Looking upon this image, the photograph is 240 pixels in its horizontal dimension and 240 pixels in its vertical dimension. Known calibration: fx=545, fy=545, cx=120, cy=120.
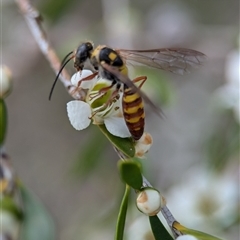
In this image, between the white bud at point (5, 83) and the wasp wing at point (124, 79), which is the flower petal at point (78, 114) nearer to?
the wasp wing at point (124, 79)

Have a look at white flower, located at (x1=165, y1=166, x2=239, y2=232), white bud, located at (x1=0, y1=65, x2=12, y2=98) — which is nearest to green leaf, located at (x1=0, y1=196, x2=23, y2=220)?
white bud, located at (x1=0, y1=65, x2=12, y2=98)

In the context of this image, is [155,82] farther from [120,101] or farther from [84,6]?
[84,6]

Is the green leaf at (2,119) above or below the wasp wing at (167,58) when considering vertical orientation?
above

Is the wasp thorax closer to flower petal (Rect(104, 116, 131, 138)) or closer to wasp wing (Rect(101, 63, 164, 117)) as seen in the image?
wasp wing (Rect(101, 63, 164, 117))

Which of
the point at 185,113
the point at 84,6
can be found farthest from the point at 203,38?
the point at 84,6

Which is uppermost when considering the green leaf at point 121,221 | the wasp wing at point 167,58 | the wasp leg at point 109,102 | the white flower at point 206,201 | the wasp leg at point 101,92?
the wasp leg at point 101,92

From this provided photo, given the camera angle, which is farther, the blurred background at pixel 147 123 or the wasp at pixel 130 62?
the blurred background at pixel 147 123

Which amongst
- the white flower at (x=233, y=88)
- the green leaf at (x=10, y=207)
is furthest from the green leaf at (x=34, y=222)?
the white flower at (x=233, y=88)
